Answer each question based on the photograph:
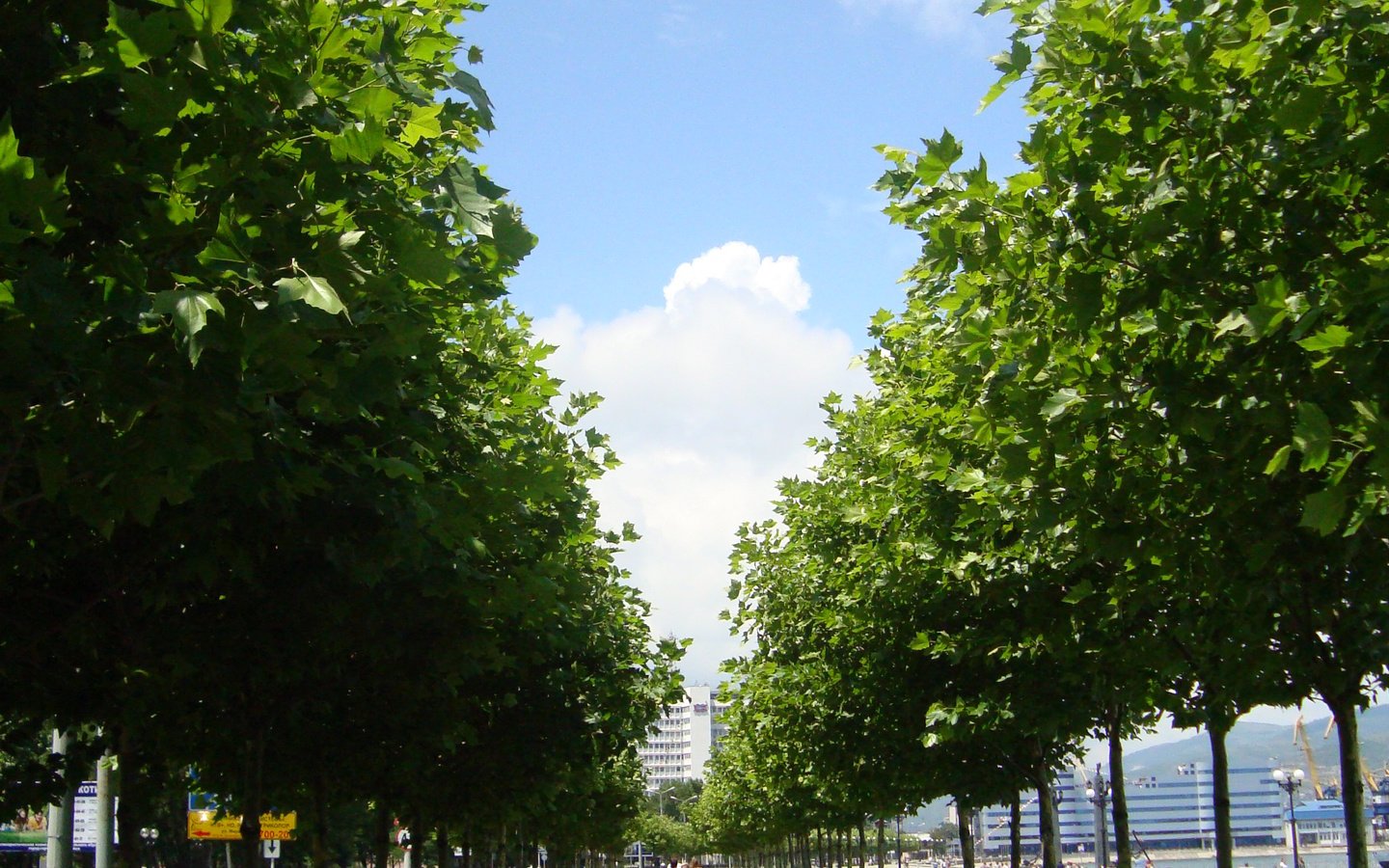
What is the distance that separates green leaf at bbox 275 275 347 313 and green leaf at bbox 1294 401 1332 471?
445 centimetres

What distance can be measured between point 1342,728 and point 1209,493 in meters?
3.31

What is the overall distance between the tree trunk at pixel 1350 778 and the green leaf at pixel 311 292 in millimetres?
9057

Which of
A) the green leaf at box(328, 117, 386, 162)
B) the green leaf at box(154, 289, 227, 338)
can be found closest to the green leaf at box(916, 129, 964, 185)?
the green leaf at box(328, 117, 386, 162)

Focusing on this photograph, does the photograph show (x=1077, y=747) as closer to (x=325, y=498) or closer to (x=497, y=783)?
(x=497, y=783)

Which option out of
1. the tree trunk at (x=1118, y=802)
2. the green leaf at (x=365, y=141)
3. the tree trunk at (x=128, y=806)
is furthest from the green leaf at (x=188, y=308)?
the tree trunk at (x=1118, y=802)

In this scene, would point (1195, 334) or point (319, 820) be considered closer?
point (1195, 334)

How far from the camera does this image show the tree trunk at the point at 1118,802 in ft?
52.6

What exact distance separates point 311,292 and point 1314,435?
4.62 m

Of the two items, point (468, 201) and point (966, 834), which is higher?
point (468, 201)

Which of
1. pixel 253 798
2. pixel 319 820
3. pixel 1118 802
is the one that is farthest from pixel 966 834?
pixel 253 798

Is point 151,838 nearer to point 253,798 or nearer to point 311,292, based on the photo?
point 253,798

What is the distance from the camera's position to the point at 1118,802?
16.7 metres

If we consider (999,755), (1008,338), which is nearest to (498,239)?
(1008,338)

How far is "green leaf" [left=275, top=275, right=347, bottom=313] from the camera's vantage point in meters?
4.96
